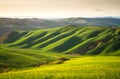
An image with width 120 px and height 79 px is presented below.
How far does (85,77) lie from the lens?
148 ft

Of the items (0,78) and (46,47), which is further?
(46,47)

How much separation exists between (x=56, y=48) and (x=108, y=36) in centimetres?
4529

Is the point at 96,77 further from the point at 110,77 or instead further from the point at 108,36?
the point at 108,36

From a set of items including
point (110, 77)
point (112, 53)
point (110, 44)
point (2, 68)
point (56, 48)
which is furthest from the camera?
point (56, 48)

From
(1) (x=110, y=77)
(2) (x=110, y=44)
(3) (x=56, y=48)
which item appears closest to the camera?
(1) (x=110, y=77)

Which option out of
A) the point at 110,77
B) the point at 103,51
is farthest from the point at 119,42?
the point at 110,77

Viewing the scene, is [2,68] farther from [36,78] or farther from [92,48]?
[92,48]

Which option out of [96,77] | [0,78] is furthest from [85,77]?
[0,78]

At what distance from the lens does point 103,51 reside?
514ft

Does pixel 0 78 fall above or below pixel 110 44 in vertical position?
above

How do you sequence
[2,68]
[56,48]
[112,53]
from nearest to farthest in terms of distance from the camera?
[2,68] < [112,53] < [56,48]

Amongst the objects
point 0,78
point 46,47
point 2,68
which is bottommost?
point 46,47

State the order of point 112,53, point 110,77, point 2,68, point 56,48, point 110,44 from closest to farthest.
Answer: point 110,77 < point 2,68 < point 112,53 < point 110,44 < point 56,48

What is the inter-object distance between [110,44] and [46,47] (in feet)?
176
